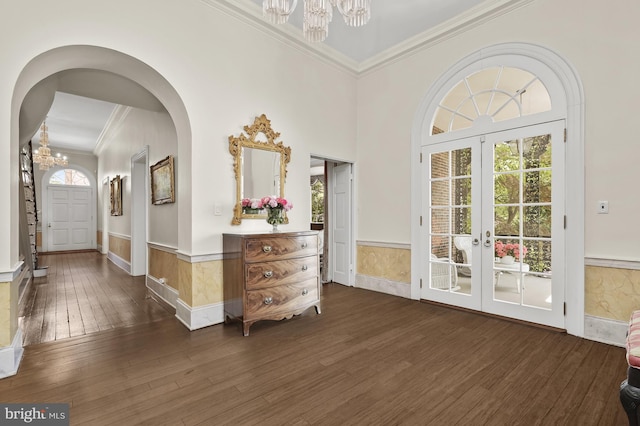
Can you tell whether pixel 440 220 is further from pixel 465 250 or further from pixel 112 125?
pixel 112 125

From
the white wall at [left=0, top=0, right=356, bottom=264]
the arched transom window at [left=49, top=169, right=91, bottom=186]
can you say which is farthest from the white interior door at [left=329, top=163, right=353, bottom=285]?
the arched transom window at [left=49, top=169, right=91, bottom=186]

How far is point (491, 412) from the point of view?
6.27ft

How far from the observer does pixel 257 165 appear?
3.86m

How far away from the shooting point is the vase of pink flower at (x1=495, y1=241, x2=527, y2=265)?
350 centimetres

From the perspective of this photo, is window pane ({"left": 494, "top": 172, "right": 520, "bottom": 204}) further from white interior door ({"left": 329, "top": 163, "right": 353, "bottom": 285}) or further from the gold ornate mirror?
the gold ornate mirror

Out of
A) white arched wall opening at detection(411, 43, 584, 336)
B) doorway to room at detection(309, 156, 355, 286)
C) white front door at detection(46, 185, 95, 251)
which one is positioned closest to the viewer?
white arched wall opening at detection(411, 43, 584, 336)

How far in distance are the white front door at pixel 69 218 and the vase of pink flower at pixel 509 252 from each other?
1246 centimetres

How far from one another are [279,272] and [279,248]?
0.26m

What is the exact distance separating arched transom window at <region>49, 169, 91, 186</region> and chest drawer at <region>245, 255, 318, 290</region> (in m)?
10.8

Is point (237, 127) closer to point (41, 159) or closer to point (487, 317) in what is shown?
point (487, 317)

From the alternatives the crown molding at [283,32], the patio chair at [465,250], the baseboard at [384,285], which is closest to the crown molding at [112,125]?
the crown molding at [283,32]

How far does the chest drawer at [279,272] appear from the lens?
3.15 m

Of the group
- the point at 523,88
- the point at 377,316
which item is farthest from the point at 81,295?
the point at 523,88

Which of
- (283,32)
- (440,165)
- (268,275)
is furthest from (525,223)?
(283,32)
